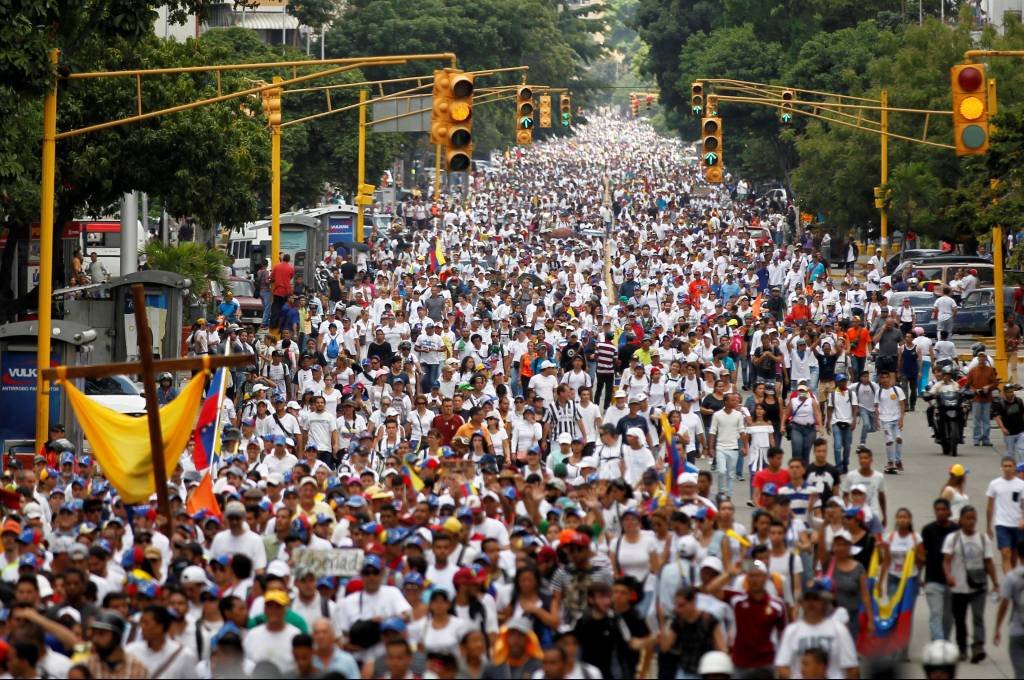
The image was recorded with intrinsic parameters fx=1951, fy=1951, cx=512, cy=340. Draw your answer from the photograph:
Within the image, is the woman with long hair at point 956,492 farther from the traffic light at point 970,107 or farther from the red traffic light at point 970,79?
the red traffic light at point 970,79

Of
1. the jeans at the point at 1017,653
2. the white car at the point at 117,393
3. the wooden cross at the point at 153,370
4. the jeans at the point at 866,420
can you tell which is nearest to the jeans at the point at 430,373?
the white car at the point at 117,393

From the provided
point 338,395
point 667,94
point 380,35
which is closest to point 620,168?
point 667,94

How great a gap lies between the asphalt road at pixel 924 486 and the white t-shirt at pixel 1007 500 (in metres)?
0.73

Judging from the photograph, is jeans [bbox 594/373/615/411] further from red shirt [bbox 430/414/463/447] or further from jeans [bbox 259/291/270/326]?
jeans [bbox 259/291/270/326]

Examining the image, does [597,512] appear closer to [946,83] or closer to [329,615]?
[329,615]

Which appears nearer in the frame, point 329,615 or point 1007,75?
point 329,615

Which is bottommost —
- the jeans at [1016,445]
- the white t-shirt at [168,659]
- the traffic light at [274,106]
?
the white t-shirt at [168,659]

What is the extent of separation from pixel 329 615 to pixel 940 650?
408cm

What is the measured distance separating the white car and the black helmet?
13528mm

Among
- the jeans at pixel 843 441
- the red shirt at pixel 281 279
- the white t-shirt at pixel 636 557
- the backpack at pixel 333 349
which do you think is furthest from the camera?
the red shirt at pixel 281 279

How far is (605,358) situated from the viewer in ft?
91.0

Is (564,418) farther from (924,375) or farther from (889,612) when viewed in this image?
(924,375)

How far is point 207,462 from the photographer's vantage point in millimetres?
19406

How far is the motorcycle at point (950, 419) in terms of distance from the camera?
82.8ft
